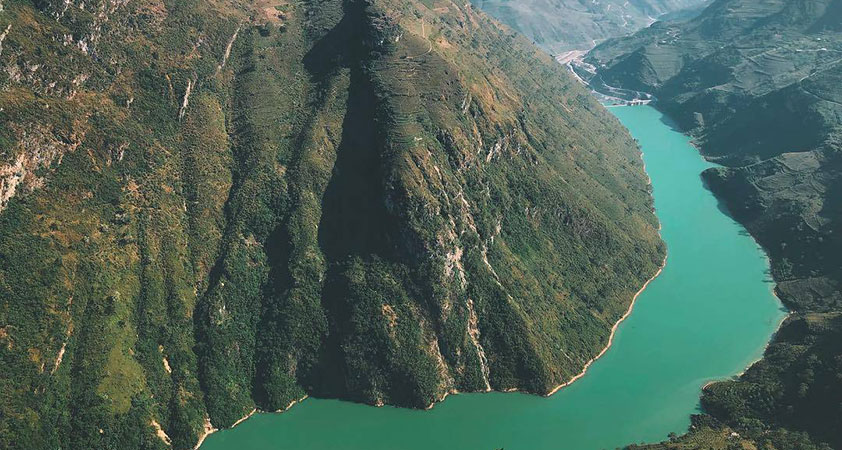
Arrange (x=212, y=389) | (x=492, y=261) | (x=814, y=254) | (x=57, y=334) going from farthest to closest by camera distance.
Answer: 1. (x=814, y=254)
2. (x=492, y=261)
3. (x=212, y=389)
4. (x=57, y=334)

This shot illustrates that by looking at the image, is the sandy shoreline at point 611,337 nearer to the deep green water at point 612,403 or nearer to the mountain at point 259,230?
the deep green water at point 612,403

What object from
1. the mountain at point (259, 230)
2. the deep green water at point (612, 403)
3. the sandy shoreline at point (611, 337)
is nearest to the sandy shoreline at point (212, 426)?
the deep green water at point (612, 403)

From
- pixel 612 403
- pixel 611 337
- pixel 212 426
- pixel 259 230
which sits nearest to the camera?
pixel 212 426

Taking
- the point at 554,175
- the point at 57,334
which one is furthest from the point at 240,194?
the point at 554,175

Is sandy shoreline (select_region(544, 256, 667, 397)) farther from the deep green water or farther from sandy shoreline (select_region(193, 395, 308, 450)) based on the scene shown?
sandy shoreline (select_region(193, 395, 308, 450))

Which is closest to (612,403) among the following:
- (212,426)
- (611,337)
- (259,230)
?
(611,337)

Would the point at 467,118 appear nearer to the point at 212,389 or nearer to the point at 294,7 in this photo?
the point at 294,7

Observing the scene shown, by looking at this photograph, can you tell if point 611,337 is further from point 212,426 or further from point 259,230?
point 212,426
